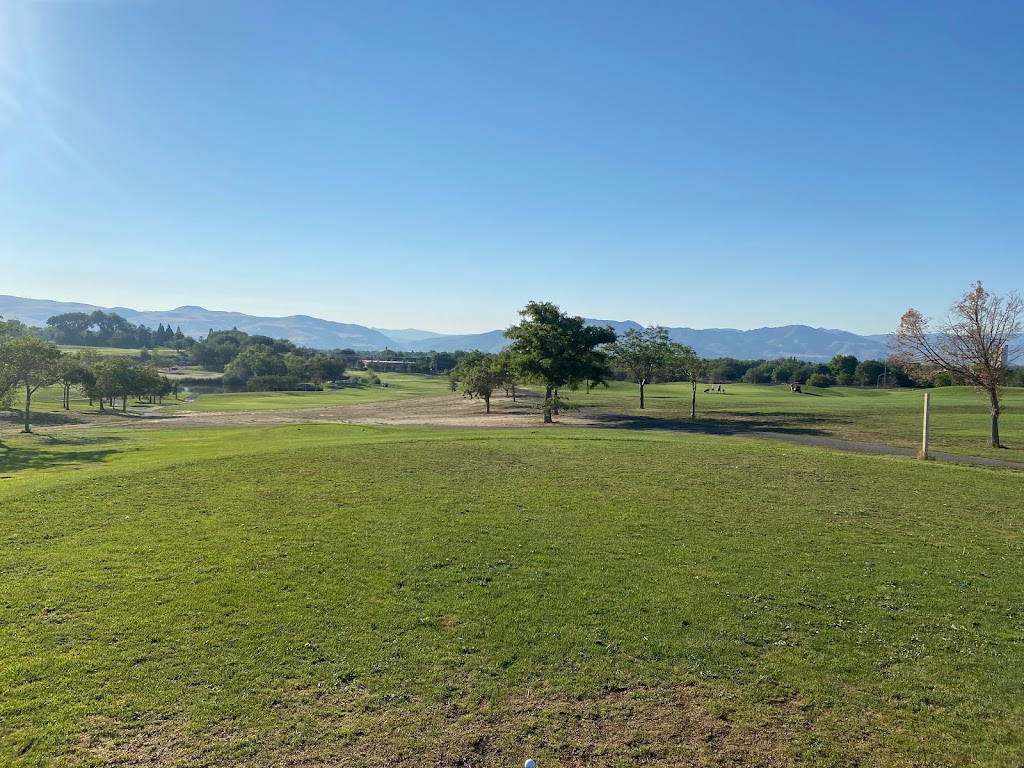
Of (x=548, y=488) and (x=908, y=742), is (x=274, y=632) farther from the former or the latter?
(x=548, y=488)

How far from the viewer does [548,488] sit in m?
20.0

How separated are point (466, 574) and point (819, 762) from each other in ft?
23.0

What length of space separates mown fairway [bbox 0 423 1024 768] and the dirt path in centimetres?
1539

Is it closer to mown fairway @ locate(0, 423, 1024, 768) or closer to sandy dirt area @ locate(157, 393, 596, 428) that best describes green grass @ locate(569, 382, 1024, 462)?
sandy dirt area @ locate(157, 393, 596, 428)

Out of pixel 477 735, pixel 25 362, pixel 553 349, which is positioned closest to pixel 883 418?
pixel 553 349

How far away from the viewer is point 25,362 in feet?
166

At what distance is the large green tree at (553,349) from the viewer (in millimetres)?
54438

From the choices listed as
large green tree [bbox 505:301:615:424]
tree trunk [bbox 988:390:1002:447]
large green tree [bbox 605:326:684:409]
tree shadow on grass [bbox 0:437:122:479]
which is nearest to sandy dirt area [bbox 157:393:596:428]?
large green tree [bbox 505:301:615:424]

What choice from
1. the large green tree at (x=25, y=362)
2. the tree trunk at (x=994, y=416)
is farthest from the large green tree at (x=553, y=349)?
the large green tree at (x=25, y=362)

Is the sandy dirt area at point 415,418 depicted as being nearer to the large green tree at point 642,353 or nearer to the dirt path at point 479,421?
the dirt path at point 479,421

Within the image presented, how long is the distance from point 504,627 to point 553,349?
45.4 m

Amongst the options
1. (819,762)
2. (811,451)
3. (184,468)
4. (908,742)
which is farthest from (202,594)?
(811,451)

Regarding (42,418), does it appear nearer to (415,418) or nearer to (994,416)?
(415,418)

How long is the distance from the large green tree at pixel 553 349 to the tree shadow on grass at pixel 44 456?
33561mm
